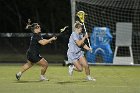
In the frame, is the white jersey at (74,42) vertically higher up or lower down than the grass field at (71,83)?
higher up

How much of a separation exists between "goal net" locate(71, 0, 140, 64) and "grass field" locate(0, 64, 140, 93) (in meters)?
3.65

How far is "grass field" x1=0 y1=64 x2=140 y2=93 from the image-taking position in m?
12.0

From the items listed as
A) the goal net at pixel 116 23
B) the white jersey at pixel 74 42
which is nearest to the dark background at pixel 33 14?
the goal net at pixel 116 23

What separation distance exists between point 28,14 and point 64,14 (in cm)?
332

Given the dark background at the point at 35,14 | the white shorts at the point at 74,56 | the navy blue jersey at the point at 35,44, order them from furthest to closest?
the dark background at the point at 35,14, the white shorts at the point at 74,56, the navy blue jersey at the point at 35,44

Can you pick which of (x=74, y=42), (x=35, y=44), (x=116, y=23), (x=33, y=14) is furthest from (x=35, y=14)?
(x=35, y=44)

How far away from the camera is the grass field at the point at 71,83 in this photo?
1195cm

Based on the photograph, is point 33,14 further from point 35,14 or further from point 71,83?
point 71,83

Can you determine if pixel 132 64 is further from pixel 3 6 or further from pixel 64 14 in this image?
pixel 3 6

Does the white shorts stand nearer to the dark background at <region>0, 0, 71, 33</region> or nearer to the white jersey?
the white jersey

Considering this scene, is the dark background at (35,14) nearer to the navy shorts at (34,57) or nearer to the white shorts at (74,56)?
the white shorts at (74,56)

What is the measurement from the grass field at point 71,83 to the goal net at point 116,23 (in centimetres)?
365

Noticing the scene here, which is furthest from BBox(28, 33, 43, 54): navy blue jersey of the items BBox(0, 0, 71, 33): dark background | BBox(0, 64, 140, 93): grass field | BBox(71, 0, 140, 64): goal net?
BBox(0, 0, 71, 33): dark background

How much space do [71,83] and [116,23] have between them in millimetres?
8517
